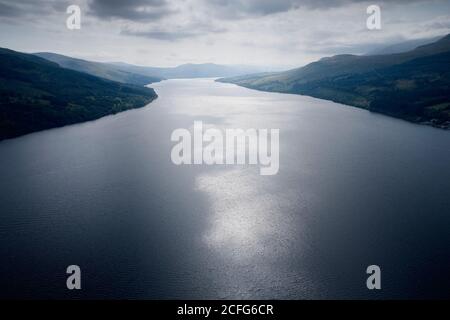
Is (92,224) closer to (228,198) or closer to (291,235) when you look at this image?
(228,198)

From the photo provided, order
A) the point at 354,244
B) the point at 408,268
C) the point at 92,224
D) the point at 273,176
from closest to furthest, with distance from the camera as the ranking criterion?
the point at 408,268
the point at 354,244
the point at 92,224
the point at 273,176
